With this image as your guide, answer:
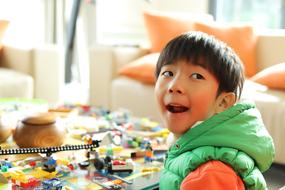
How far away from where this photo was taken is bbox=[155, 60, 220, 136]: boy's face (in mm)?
906

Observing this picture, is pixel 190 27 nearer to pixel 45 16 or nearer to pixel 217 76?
pixel 45 16

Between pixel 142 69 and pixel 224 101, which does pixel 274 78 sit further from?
pixel 224 101

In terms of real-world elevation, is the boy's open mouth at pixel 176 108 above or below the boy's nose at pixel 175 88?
below

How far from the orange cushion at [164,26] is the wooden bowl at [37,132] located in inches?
72.0

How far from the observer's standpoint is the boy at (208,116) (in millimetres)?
880

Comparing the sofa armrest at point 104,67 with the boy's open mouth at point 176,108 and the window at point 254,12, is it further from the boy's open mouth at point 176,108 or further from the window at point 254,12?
the boy's open mouth at point 176,108

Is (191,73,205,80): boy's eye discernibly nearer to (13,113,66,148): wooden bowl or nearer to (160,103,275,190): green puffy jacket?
(160,103,275,190): green puffy jacket

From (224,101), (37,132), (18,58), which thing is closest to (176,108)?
(224,101)

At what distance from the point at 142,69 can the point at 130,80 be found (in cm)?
16

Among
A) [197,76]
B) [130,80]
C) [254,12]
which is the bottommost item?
[130,80]

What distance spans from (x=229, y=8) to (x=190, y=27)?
1.21 m

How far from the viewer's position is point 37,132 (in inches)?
53.6

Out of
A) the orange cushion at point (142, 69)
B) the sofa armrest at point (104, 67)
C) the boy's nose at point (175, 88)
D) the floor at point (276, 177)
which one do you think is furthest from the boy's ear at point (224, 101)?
the sofa armrest at point (104, 67)

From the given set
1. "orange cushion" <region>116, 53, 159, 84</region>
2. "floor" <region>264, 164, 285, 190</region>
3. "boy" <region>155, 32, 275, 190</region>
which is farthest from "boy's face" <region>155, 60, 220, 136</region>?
"orange cushion" <region>116, 53, 159, 84</region>
